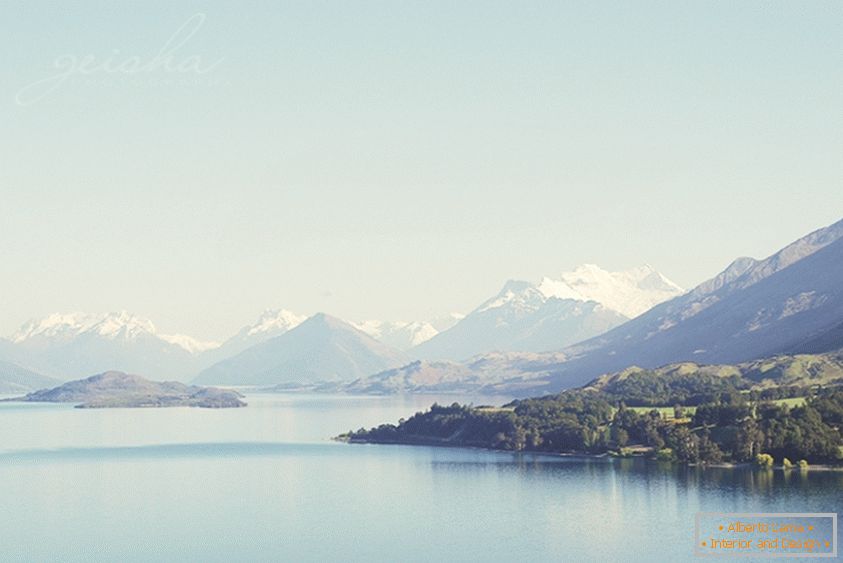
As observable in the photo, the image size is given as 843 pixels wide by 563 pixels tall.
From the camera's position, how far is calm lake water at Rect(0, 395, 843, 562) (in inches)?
4382

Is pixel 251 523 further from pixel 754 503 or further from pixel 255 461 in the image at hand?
pixel 255 461

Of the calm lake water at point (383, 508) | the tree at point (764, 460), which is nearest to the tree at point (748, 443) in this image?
the tree at point (764, 460)

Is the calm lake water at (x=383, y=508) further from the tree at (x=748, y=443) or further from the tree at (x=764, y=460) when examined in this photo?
the tree at (x=748, y=443)

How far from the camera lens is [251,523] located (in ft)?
416

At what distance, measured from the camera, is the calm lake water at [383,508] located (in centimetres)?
11131

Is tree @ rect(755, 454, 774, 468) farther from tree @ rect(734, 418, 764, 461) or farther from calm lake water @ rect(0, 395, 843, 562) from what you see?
calm lake water @ rect(0, 395, 843, 562)

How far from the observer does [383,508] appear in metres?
137

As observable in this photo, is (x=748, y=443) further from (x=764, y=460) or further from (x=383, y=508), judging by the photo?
(x=383, y=508)

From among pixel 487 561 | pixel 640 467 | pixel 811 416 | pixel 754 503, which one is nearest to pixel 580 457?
pixel 640 467

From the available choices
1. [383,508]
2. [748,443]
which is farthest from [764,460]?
[383,508]

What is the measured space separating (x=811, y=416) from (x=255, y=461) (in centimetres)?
7827

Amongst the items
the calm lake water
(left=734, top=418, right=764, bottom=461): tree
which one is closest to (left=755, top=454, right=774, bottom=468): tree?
(left=734, top=418, right=764, bottom=461): tree

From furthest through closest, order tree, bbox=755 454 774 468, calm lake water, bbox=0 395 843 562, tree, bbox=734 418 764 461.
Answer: tree, bbox=734 418 764 461, tree, bbox=755 454 774 468, calm lake water, bbox=0 395 843 562

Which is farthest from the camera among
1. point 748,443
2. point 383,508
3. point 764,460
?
point 748,443
